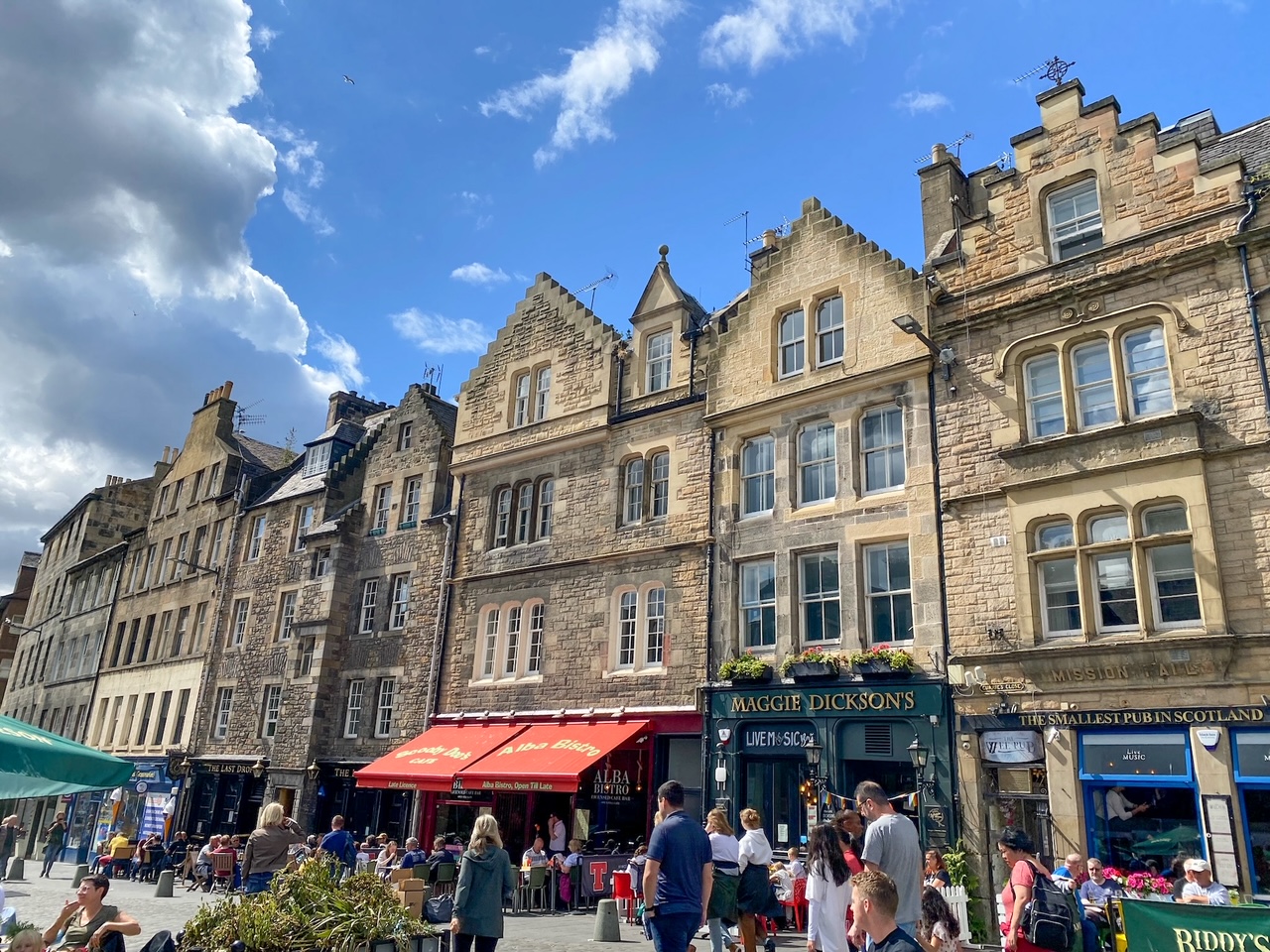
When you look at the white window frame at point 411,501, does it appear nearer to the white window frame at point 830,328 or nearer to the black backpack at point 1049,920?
the white window frame at point 830,328

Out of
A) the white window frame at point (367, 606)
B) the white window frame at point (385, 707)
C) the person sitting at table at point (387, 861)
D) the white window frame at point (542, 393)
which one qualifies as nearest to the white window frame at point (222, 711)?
the white window frame at point (367, 606)

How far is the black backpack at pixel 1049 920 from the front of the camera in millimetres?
6996

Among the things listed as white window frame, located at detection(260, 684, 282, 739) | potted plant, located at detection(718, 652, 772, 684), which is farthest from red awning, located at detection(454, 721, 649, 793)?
white window frame, located at detection(260, 684, 282, 739)

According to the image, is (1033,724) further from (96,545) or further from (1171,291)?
(96,545)

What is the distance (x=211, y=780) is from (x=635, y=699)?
16969 millimetres

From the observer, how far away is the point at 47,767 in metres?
7.69

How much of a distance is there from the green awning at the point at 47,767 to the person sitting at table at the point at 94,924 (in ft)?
2.55

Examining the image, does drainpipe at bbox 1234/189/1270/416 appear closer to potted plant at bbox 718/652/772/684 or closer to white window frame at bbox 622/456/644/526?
potted plant at bbox 718/652/772/684

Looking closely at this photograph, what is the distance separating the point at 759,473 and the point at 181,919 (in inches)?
509

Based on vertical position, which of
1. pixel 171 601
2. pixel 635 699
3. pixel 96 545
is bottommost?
pixel 635 699

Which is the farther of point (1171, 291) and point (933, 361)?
point (933, 361)

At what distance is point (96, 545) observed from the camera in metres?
A: 44.3

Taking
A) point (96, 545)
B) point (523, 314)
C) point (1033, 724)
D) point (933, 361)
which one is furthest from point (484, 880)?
point (96, 545)

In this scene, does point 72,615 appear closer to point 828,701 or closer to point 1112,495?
point 828,701
